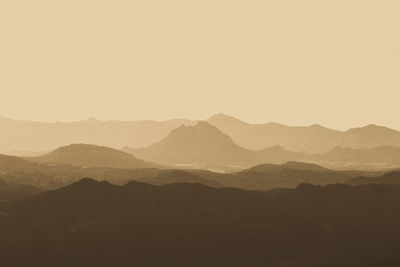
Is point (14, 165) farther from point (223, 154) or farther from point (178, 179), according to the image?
point (223, 154)

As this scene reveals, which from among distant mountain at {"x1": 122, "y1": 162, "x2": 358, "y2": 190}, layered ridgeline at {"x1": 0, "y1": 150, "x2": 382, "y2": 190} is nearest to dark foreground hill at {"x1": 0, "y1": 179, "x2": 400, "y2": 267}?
distant mountain at {"x1": 122, "y1": 162, "x2": 358, "y2": 190}

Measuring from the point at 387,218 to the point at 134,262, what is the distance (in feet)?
114

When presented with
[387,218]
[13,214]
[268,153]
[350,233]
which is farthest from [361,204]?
[268,153]

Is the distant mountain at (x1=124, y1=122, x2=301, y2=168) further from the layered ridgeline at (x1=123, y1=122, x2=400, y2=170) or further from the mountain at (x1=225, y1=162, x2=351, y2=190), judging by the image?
the mountain at (x1=225, y1=162, x2=351, y2=190)

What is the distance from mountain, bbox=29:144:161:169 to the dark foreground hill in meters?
57.9

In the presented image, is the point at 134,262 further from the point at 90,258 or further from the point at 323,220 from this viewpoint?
the point at 323,220

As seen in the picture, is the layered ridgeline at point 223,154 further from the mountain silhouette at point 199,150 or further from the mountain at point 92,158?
the mountain at point 92,158

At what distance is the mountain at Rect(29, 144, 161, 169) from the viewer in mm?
133500

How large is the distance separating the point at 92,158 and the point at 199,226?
7503 centimetres

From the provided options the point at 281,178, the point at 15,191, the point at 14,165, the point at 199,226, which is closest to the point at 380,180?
the point at 281,178

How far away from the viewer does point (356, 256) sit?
59625mm

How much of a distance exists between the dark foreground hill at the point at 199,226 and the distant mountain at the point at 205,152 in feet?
293

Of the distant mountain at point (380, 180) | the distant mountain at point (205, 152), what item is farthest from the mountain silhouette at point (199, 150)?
the distant mountain at point (380, 180)

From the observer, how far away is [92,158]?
137000mm
